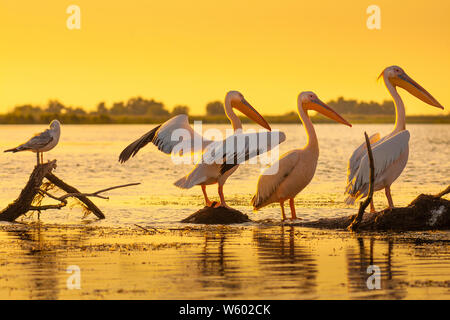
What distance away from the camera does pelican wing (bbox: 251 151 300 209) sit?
10.0 meters

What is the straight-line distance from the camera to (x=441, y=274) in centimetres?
→ 680

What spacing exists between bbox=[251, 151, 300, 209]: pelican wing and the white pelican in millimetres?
346

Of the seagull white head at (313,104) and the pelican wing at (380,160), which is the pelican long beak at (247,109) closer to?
the seagull white head at (313,104)

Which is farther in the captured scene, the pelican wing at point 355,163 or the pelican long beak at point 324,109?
the pelican long beak at point 324,109

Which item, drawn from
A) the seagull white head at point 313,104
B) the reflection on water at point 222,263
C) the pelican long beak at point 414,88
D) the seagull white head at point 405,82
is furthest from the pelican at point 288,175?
the pelican long beak at point 414,88

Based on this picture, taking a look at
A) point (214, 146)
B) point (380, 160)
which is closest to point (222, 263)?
point (214, 146)

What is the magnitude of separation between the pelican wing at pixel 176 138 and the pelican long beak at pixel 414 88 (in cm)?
268

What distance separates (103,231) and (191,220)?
1.23 meters

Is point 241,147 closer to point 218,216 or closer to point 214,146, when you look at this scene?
point 214,146

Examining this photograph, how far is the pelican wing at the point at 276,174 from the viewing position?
10031 millimetres

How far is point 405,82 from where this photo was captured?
1109 cm
